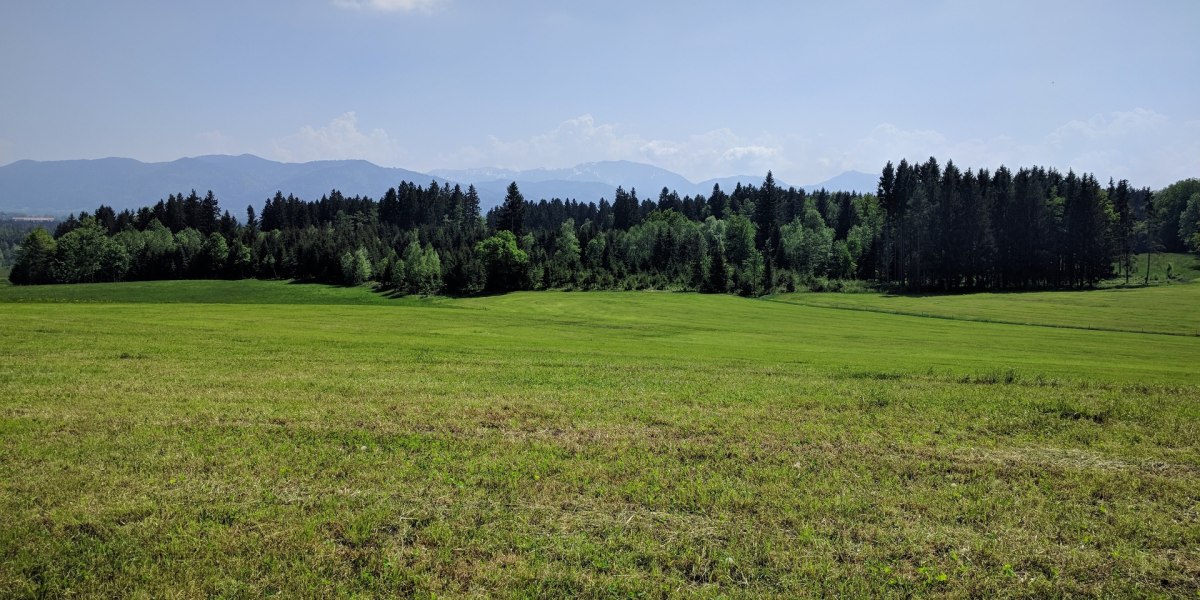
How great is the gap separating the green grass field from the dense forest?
4014 inches

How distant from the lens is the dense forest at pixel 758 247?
12469 centimetres

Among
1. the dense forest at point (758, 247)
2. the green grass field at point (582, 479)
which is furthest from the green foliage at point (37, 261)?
the green grass field at point (582, 479)

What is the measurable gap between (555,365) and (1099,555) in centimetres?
1813

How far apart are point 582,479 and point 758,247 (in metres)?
163

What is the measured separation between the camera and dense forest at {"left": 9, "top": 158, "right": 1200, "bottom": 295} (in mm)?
124688

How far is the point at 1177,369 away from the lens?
28.0m

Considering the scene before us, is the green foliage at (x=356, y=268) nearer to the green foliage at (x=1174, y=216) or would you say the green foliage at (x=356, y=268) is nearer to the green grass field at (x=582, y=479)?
the green grass field at (x=582, y=479)

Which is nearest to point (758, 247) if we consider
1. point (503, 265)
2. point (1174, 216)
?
point (503, 265)

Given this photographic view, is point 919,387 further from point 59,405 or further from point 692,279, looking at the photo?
point 692,279

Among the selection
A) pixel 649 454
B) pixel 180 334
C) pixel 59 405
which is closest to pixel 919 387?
pixel 649 454

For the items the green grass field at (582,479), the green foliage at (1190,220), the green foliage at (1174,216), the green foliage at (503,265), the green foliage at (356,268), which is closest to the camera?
the green grass field at (582,479)

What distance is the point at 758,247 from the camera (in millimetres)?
166875

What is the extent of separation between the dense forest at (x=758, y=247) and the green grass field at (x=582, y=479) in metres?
102

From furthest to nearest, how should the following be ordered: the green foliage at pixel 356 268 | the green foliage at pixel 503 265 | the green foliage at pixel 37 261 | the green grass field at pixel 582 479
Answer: the green foliage at pixel 37 261
the green foliage at pixel 356 268
the green foliage at pixel 503 265
the green grass field at pixel 582 479
